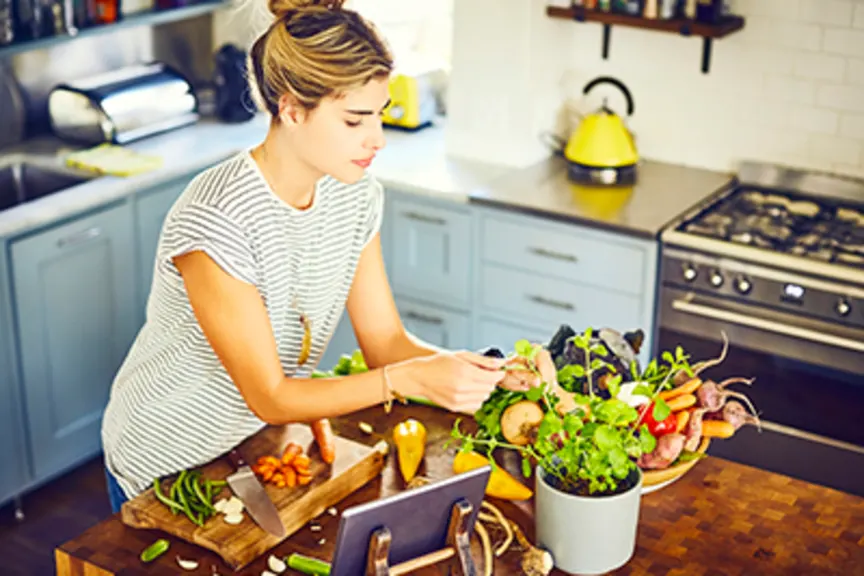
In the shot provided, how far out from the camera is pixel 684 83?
442 centimetres

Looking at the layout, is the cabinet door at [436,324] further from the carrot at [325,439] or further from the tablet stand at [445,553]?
the tablet stand at [445,553]

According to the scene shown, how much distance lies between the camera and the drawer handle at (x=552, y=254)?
404 centimetres

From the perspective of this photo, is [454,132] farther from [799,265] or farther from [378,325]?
[378,325]

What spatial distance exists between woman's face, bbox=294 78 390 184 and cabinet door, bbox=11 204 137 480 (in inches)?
73.2

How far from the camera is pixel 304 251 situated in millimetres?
2385

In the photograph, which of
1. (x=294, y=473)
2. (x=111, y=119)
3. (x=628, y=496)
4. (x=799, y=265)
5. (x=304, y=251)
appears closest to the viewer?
(x=628, y=496)

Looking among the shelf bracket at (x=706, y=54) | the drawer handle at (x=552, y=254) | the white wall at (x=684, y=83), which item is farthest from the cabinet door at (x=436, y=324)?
Answer: the shelf bracket at (x=706, y=54)

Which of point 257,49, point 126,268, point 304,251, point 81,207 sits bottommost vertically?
point 126,268

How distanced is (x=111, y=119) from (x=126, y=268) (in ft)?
2.03

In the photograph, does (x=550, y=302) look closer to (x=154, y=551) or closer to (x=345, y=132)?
(x=345, y=132)

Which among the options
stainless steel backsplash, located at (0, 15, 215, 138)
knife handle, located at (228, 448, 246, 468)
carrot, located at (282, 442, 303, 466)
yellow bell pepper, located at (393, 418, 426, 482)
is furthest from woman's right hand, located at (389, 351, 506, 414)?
stainless steel backsplash, located at (0, 15, 215, 138)

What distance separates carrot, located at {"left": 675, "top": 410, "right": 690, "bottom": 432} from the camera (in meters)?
2.21

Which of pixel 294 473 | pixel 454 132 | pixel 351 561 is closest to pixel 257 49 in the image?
pixel 294 473

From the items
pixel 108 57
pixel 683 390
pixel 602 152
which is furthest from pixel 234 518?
pixel 108 57
